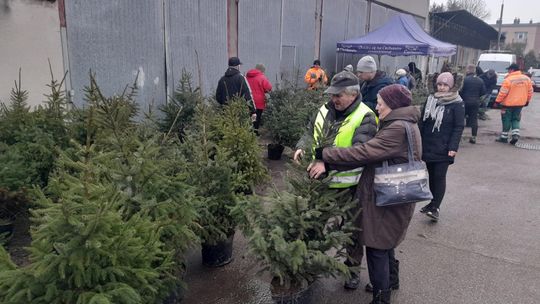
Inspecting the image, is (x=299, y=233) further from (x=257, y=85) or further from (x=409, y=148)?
(x=257, y=85)

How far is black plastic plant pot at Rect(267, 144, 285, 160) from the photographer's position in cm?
816

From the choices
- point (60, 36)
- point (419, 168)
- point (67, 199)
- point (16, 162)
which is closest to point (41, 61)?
point (60, 36)

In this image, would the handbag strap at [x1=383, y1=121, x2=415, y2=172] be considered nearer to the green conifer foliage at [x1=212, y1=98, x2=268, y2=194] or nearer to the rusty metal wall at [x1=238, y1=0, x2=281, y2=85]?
the green conifer foliage at [x1=212, y1=98, x2=268, y2=194]

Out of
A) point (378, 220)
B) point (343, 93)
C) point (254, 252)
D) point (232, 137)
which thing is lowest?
point (254, 252)

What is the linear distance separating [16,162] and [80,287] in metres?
2.61

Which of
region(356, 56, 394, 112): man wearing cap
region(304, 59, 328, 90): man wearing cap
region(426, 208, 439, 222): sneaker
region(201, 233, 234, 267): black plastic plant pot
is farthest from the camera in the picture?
region(304, 59, 328, 90): man wearing cap

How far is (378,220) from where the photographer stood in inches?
123

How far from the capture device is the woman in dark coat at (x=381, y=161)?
2992 millimetres

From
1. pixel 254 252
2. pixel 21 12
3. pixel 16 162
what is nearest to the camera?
pixel 254 252

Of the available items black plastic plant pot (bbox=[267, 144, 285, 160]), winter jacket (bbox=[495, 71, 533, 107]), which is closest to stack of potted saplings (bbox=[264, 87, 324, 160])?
black plastic plant pot (bbox=[267, 144, 285, 160])

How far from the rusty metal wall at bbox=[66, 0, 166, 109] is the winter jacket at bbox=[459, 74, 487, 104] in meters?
7.46

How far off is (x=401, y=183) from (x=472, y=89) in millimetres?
8572

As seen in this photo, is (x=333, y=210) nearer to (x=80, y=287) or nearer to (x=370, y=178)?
(x=370, y=178)

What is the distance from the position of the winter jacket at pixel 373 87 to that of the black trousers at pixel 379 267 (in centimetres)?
242
